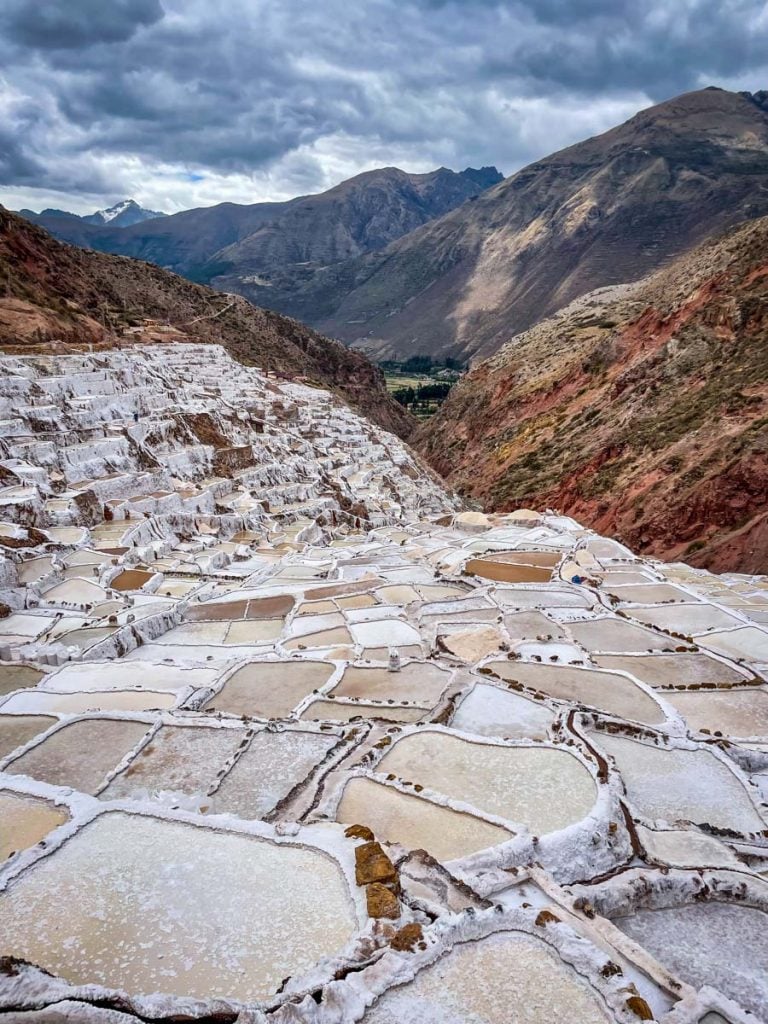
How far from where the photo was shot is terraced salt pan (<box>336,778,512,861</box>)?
1090 cm

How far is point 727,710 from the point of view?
17.7 meters

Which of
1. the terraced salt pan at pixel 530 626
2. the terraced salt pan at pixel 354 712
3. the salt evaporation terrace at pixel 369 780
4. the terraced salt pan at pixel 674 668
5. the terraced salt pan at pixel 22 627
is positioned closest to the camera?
the salt evaporation terrace at pixel 369 780

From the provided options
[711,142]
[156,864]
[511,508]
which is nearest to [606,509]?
[511,508]

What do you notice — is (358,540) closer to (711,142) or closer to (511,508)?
(511,508)

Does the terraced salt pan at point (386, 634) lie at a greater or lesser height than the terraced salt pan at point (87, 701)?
lesser

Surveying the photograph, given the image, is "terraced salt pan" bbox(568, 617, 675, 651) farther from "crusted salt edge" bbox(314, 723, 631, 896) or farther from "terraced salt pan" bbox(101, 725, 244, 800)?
"terraced salt pan" bbox(101, 725, 244, 800)

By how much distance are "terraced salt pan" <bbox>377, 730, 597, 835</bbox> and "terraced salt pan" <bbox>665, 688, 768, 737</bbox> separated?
5583 millimetres

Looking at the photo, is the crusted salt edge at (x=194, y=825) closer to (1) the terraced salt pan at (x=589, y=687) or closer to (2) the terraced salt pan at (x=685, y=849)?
(2) the terraced salt pan at (x=685, y=849)

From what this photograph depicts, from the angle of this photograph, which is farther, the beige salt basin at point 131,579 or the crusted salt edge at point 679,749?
the beige salt basin at point 131,579

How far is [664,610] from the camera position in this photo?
1020 inches

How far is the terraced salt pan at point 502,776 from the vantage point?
11961 millimetres

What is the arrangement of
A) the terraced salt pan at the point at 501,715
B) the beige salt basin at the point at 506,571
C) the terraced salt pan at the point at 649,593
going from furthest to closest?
the beige salt basin at the point at 506,571, the terraced salt pan at the point at 649,593, the terraced salt pan at the point at 501,715

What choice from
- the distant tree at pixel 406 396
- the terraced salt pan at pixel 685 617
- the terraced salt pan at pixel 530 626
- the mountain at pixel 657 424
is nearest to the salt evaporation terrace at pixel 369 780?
the terraced salt pan at pixel 685 617

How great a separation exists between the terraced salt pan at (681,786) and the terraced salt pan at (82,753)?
10.8 metres
